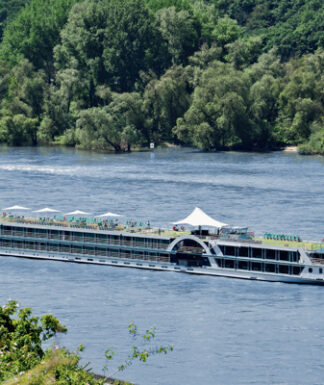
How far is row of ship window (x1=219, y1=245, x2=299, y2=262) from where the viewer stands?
7581cm

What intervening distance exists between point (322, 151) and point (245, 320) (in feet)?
403

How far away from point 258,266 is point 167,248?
865 centimetres

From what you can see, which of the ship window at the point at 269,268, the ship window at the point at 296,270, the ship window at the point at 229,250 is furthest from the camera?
the ship window at the point at 229,250

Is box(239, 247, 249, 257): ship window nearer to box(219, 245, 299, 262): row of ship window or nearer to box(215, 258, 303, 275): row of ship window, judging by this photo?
box(219, 245, 299, 262): row of ship window

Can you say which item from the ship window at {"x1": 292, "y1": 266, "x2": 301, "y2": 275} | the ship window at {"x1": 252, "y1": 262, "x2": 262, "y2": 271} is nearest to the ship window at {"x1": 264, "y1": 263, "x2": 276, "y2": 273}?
the ship window at {"x1": 252, "y1": 262, "x2": 262, "y2": 271}

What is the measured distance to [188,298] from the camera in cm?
6750

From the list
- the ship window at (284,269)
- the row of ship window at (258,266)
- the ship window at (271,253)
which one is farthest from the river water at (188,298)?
the ship window at (271,253)

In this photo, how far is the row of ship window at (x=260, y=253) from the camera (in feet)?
249

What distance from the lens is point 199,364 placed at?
172 ft

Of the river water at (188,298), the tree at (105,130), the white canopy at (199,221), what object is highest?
the tree at (105,130)

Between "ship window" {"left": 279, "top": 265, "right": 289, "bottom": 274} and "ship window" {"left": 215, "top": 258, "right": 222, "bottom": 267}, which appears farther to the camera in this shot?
"ship window" {"left": 215, "top": 258, "right": 222, "bottom": 267}

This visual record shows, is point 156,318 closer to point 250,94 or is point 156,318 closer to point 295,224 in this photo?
point 295,224

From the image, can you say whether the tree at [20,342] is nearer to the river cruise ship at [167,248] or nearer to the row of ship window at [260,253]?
the river cruise ship at [167,248]

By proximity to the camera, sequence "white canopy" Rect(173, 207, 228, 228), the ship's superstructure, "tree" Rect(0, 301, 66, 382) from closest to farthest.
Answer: "tree" Rect(0, 301, 66, 382) < the ship's superstructure < "white canopy" Rect(173, 207, 228, 228)
